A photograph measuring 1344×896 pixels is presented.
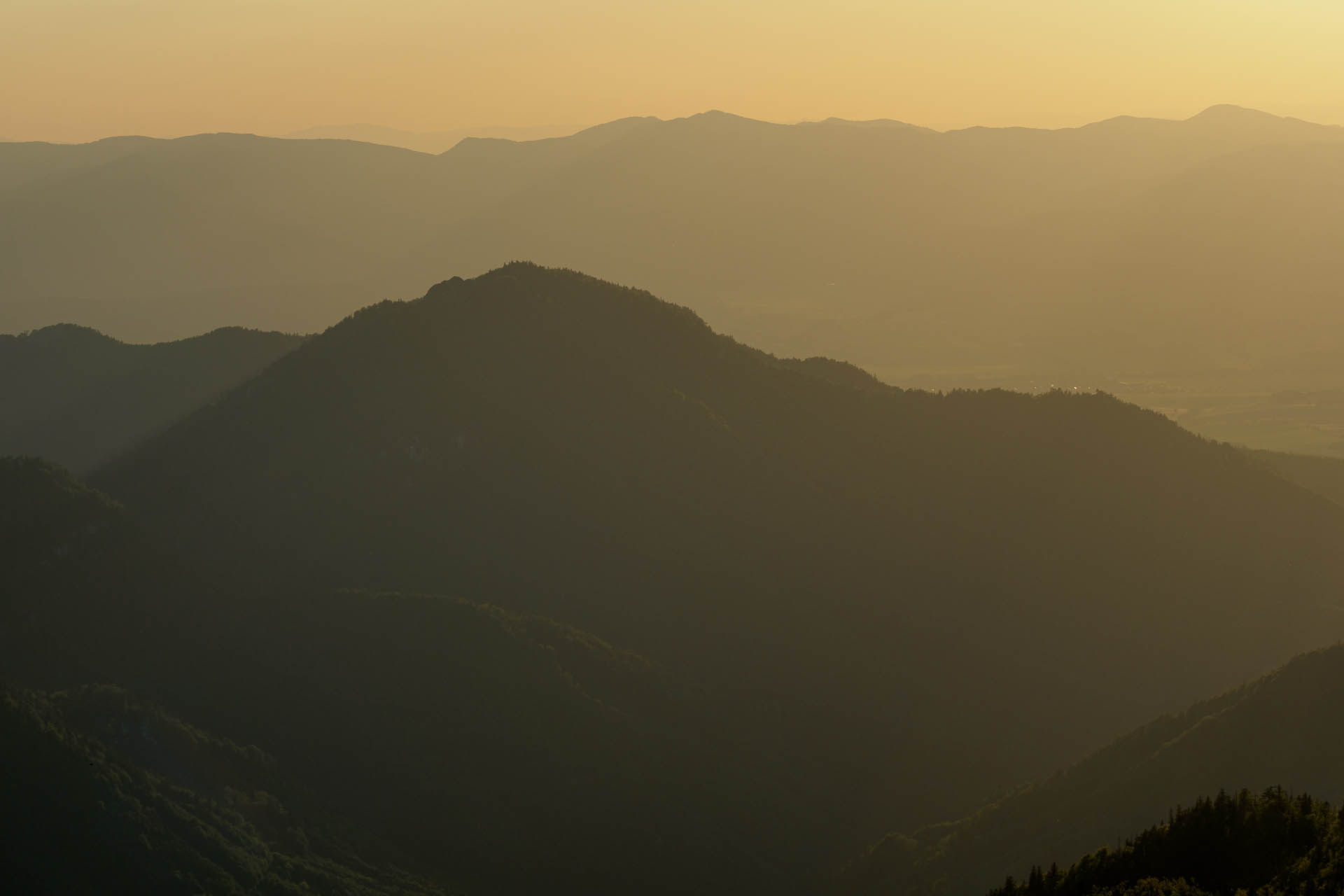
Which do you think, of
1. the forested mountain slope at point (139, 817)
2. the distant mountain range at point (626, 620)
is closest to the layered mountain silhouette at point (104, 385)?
the distant mountain range at point (626, 620)

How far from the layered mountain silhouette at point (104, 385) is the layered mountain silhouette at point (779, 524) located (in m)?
20.8

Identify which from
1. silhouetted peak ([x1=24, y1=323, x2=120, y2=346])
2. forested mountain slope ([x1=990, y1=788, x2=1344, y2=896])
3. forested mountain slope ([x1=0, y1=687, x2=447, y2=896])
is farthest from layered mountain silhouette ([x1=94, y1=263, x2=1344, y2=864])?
silhouetted peak ([x1=24, y1=323, x2=120, y2=346])

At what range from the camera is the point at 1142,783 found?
5491 cm

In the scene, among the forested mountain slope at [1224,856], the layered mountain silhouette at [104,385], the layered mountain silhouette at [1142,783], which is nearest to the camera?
the forested mountain slope at [1224,856]

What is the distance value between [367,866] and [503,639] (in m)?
17.1

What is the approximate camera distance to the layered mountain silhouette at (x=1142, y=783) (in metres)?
52.4

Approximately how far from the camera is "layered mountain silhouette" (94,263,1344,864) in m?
75.4

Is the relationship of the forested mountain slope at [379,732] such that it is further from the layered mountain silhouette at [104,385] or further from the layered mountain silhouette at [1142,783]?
the layered mountain silhouette at [104,385]

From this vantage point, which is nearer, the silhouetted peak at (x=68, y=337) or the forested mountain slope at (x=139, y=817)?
the forested mountain slope at (x=139, y=817)

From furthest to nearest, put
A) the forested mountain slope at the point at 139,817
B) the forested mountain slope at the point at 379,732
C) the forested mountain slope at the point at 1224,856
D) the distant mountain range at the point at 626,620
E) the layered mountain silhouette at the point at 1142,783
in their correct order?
the forested mountain slope at the point at 379,732
the distant mountain range at the point at 626,620
the layered mountain silhouette at the point at 1142,783
the forested mountain slope at the point at 139,817
the forested mountain slope at the point at 1224,856

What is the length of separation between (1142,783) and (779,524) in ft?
122

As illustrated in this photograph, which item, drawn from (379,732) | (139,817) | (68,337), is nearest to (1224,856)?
(139,817)

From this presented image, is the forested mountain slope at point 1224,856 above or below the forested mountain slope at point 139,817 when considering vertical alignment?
→ above

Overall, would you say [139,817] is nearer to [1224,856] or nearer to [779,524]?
[1224,856]
